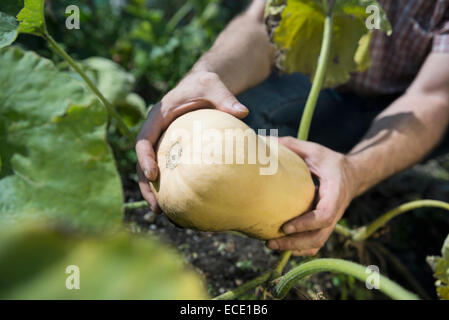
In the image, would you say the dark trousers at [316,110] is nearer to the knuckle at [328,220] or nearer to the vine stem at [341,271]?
the knuckle at [328,220]

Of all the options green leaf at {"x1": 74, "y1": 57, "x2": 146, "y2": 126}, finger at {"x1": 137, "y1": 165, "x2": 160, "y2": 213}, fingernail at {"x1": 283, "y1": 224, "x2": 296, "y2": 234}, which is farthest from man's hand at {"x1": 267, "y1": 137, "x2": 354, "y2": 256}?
green leaf at {"x1": 74, "y1": 57, "x2": 146, "y2": 126}

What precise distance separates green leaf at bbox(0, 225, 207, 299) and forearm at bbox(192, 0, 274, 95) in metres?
0.92

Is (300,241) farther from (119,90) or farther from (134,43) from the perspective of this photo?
(134,43)

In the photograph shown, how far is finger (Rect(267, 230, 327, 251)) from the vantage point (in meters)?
0.94

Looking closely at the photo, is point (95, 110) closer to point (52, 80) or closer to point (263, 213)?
point (52, 80)

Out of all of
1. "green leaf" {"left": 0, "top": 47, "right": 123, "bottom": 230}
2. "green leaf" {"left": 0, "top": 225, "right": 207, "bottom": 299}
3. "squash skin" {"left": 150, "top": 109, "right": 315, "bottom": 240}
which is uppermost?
"green leaf" {"left": 0, "top": 225, "right": 207, "bottom": 299}

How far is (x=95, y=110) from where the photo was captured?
2.36ft

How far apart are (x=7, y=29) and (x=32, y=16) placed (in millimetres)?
55

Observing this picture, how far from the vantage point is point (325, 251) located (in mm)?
1288

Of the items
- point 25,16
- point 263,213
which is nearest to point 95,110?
point 25,16

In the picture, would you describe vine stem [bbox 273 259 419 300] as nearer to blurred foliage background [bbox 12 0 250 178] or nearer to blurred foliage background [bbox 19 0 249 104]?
blurred foliage background [bbox 12 0 250 178]

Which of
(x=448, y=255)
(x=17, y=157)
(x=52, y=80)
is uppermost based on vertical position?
(x=52, y=80)

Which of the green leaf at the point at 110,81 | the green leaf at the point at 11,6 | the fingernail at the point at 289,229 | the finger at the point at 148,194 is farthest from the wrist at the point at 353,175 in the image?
the green leaf at the point at 110,81
